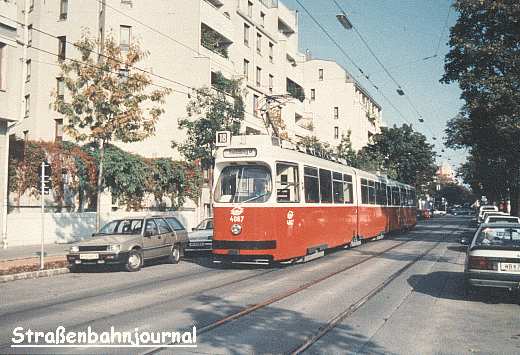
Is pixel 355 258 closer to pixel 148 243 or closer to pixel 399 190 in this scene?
pixel 148 243

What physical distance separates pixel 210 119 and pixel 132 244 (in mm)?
12895

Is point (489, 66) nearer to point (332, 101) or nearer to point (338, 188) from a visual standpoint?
point (338, 188)

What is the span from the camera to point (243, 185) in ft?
47.4

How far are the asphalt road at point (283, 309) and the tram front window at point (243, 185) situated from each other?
6.60 ft

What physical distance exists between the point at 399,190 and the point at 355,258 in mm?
14965

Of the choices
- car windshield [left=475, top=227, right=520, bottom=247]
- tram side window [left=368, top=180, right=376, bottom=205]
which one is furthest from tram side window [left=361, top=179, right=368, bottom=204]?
car windshield [left=475, top=227, right=520, bottom=247]

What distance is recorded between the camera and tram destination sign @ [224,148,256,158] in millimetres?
14367

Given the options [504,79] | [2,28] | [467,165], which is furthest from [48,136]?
[467,165]

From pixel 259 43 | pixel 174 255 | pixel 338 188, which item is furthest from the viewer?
pixel 259 43

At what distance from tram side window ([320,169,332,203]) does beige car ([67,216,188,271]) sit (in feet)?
15.8

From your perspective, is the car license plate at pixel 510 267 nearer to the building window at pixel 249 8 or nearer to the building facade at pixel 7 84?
the building facade at pixel 7 84

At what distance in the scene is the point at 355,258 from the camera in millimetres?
18078

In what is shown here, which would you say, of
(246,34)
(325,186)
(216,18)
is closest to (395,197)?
(325,186)

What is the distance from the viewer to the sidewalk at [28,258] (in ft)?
46.9
